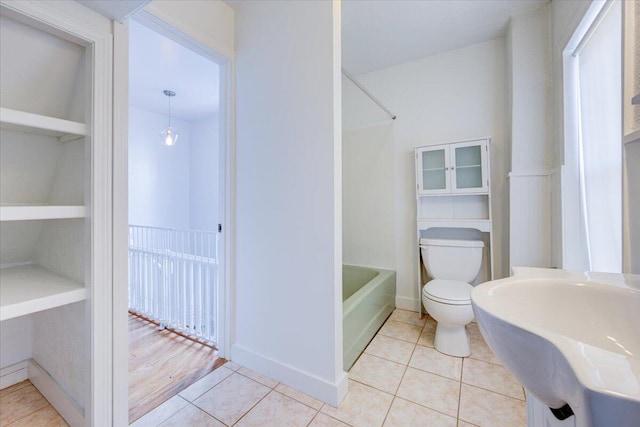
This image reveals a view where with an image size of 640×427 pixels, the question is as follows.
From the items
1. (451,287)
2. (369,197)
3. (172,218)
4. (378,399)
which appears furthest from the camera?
(172,218)

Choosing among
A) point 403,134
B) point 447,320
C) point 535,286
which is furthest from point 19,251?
point 403,134

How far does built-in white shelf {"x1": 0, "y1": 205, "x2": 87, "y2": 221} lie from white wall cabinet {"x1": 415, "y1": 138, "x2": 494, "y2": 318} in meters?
2.28

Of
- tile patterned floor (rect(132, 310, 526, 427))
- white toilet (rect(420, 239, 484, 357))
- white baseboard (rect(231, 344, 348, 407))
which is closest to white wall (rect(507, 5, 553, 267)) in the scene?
white toilet (rect(420, 239, 484, 357))

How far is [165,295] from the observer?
7.50ft

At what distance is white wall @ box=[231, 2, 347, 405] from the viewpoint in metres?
1.38

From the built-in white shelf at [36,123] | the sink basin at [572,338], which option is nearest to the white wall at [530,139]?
the sink basin at [572,338]

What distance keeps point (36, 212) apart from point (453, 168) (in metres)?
2.52

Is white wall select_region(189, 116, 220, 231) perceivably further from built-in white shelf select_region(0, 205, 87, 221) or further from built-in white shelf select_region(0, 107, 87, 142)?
built-in white shelf select_region(0, 205, 87, 221)

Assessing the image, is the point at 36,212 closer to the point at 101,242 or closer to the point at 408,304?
the point at 101,242

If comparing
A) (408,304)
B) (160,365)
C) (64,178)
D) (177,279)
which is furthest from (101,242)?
(408,304)

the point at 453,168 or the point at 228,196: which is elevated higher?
the point at 453,168

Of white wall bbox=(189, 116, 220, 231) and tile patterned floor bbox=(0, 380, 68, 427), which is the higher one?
white wall bbox=(189, 116, 220, 231)

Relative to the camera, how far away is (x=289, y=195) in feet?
4.95

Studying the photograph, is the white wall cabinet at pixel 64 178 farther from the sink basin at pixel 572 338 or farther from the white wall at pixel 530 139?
the white wall at pixel 530 139
